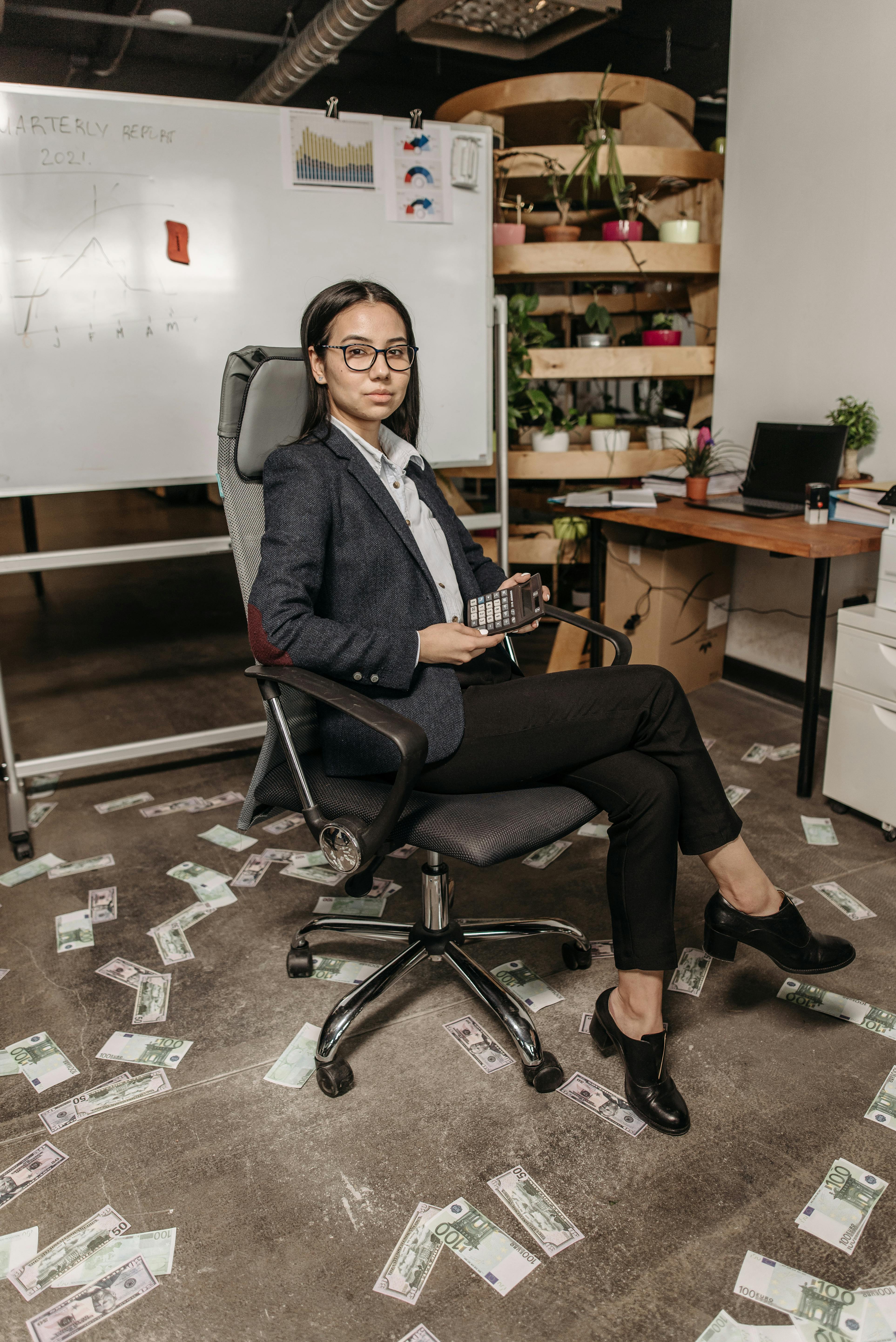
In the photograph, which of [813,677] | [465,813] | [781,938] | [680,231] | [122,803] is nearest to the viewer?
[465,813]

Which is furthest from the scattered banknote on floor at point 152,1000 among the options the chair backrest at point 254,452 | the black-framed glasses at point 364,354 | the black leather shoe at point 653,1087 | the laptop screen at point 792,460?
the laptop screen at point 792,460

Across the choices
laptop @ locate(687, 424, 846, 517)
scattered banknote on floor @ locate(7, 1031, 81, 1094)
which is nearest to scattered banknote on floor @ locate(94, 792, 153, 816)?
scattered banknote on floor @ locate(7, 1031, 81, 1094)

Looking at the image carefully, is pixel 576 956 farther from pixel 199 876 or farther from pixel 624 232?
pixel 624 232

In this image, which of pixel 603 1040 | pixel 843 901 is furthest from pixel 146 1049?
pixel 843 901

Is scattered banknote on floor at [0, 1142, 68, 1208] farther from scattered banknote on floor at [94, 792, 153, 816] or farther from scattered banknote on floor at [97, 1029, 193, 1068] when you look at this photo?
scattered banknote on floor at [94, 792, 153, 816]

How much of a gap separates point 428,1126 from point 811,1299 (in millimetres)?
585

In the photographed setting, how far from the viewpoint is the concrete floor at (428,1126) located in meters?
1.19

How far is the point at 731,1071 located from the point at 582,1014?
28 cm

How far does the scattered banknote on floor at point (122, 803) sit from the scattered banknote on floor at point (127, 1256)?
1529 millimetres

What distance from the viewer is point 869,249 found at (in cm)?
279

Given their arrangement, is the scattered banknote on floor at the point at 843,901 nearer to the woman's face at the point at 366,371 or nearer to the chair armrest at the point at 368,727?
the chair armrest at the point at 368,727

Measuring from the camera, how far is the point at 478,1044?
65.4 inches

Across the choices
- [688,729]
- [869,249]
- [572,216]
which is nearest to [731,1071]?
[688,729]

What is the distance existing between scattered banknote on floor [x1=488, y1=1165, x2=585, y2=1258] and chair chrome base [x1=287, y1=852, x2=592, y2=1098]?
18 cm
